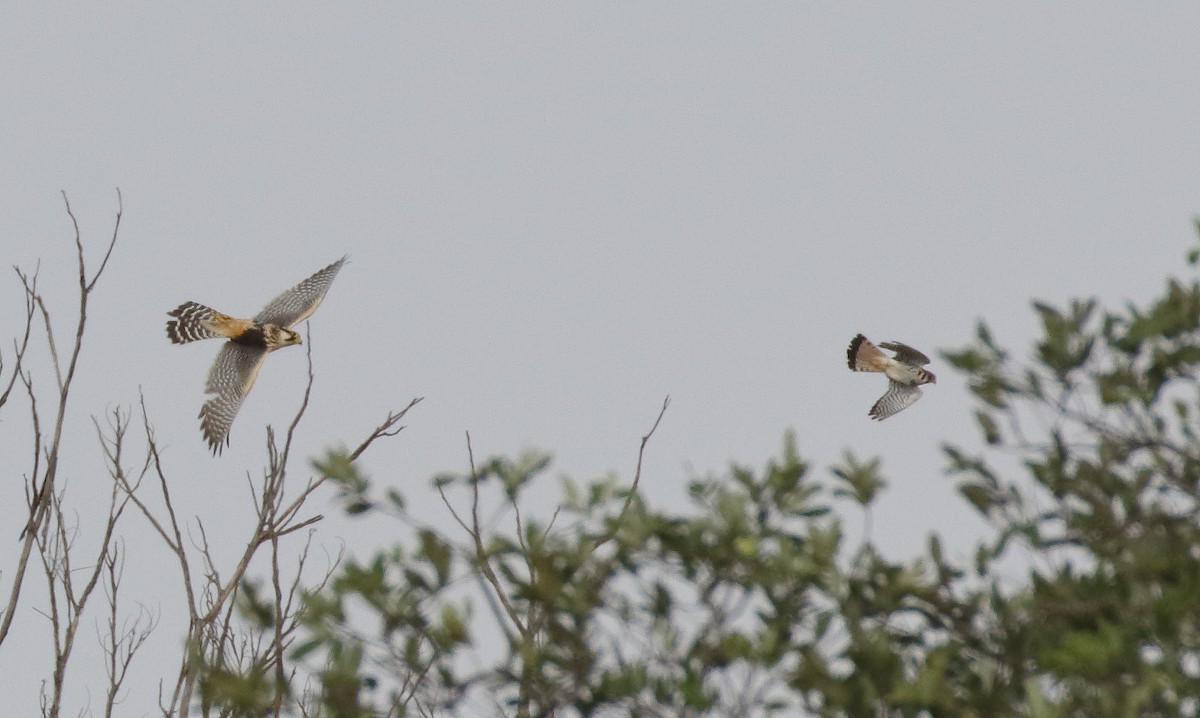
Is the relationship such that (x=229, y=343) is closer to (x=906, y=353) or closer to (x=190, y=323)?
(x=190, y=323)

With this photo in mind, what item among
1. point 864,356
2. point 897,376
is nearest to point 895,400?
point 897,376

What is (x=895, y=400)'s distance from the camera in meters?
10.3

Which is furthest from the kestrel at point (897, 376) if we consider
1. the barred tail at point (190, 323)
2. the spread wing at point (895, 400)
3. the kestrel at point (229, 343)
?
the barred tail at point (190, 323)

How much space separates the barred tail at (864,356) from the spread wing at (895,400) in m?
0.19

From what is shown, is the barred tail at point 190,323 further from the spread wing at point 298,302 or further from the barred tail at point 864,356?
the barred tail at point 864,356

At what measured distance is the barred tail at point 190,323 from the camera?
1112 centimetres

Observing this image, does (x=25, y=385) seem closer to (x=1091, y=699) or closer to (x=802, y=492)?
(x=802, y=492)

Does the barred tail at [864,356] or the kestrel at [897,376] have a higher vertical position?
the barred tail at [864,356]

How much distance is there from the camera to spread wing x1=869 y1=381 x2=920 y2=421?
406 inches

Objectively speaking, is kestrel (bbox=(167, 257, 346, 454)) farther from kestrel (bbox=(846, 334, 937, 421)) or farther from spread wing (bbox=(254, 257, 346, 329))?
kestrel (bbox=(846, 334, 937, 421))

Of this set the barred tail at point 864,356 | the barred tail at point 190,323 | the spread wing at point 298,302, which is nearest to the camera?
the barred tail at point 864,356

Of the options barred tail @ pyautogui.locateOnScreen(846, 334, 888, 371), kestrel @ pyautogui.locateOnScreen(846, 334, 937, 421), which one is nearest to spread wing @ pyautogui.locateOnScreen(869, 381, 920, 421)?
kestrel @ pyautogui.locateOnScreen(846, 334, 937, 421)

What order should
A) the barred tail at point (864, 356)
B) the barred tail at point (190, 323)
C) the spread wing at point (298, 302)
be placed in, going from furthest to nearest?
1. the spread wing at point (298, 302)
2. the barred tail at point (190, 323)
3. the barred tail at point (864, 356)

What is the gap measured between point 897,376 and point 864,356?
12.2 inches
